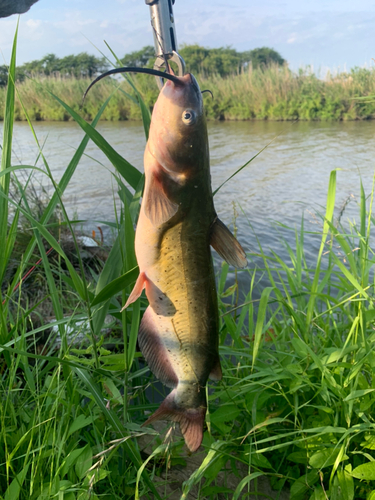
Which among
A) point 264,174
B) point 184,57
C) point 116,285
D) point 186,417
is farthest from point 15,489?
point 184,57

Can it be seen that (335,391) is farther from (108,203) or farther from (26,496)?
(108,203)

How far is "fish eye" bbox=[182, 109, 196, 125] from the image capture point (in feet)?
3.35

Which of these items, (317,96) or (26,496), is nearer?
(26,496)

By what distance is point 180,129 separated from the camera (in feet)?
3.41

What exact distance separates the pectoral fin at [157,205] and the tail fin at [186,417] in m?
0.62

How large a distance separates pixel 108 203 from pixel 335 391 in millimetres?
6707

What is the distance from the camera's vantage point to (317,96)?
57.2 ft

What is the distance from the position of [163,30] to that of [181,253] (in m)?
0.65

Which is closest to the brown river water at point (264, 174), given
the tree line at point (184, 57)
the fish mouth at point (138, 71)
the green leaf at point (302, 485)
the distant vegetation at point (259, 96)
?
the distant vegetation at point (259, 96)

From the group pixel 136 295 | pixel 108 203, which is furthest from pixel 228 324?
pixel 108 203

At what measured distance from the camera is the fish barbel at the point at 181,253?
1.04 m

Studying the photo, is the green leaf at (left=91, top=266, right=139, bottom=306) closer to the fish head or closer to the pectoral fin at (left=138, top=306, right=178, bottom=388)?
the pectoral fin at (left=138, top=306, right=178, bottom=388)

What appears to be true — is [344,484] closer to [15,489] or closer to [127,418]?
[127,418]

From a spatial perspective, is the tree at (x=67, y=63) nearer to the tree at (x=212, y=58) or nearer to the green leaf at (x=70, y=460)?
the tree at (x=212, y=58)
